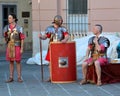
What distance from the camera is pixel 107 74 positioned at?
1318 cm

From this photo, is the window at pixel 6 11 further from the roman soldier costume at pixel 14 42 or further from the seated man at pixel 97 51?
the seated man at pixel 97 51

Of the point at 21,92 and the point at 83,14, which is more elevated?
the point at 83,14

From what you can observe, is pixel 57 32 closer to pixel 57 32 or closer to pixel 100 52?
pixel 57 32

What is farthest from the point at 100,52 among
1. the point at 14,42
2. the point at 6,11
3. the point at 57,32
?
the point at 6,11

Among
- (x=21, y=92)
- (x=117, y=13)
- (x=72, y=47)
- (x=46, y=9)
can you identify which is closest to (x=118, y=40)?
(x=117, y=13)

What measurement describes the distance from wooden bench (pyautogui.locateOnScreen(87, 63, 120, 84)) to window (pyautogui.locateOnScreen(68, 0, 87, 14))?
28.8 feet

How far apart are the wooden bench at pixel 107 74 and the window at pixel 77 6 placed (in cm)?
877

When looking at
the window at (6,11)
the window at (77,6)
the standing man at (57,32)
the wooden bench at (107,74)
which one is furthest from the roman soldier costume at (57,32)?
the window at (6,11)

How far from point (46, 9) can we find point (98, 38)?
8.83m

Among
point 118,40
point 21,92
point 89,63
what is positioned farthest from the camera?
point 118,40

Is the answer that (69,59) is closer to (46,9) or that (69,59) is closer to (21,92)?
(21,92)

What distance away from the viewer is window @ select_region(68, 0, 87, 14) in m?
21.8

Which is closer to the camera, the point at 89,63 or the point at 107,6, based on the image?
the point at 89,63

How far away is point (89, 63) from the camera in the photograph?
42.6 ft
